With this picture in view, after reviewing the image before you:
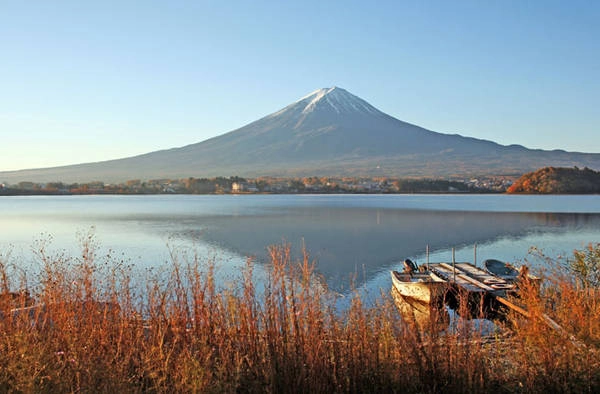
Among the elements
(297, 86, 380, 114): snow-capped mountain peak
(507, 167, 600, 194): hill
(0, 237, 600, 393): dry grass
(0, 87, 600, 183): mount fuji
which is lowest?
(507, 167, 600, 194): hill

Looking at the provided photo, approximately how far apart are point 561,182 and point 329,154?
66.4 meters

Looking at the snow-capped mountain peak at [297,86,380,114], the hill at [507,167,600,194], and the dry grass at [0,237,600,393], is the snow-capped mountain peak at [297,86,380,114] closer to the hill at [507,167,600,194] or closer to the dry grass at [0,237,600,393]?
the hill at [507,167,600,194]

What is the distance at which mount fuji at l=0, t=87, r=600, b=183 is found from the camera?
134 metres

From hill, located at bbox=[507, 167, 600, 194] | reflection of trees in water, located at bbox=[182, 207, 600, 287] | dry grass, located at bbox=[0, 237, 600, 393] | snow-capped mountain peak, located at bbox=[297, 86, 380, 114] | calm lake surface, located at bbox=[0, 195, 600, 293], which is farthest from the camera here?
snow-capped mountain peak, located at bbox=[297, 86, 380, 114]

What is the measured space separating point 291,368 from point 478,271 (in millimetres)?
9794

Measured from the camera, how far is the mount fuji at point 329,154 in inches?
5276

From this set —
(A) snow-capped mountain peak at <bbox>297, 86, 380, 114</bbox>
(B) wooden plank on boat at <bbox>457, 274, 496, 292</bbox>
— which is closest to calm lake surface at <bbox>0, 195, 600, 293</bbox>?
(B) wooden plank on boat at <bbox>457, 274, 496, 292</bbox>

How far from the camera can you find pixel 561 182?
9444 cm

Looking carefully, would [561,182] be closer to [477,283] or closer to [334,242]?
[334,242]

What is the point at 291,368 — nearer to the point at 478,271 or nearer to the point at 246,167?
the point at 478,271

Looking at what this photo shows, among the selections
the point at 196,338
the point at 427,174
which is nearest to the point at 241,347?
the point at 196,338

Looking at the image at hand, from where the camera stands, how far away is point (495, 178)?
111 metres

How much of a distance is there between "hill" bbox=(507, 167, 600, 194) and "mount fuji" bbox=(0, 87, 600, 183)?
2892 centimetres

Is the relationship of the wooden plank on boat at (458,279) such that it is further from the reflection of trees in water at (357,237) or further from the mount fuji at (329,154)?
the mount fuji at (329,154)
